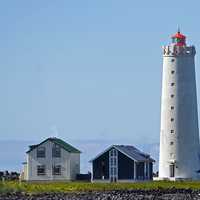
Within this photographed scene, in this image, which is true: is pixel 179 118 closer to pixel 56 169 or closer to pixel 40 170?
pixel 56 169

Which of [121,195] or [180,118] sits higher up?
[180,118]

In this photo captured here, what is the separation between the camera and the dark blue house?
69.1 m

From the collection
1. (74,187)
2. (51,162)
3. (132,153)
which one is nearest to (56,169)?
(51,162)

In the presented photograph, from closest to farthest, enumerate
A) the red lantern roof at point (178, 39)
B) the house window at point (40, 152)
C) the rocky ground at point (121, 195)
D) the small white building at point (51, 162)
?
1. the rocky ground at point (121, 195)
2. the small white building at point (51, 162)
3. the house window at point (40, 152)
4. the red lantern roof at point (178, 39)

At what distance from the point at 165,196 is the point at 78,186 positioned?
25.5ft

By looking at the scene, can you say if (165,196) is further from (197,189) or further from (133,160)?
(133,160)

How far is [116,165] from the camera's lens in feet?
227

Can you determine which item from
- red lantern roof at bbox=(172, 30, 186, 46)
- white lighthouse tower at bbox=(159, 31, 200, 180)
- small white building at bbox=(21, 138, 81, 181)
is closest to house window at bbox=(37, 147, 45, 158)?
small white building at bbox=(21, 138, 81, 181)

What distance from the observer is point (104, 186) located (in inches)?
2422

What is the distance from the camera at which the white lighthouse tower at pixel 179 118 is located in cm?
7031

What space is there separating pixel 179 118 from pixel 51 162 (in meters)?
8.45

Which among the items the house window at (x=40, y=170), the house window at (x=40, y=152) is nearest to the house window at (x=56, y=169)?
the house window at (x=40, y=170)

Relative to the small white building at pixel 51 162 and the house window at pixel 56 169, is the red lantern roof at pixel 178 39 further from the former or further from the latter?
the house window at pixel 56 169

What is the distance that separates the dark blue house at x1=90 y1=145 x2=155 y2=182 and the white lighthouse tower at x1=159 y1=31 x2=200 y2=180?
2.04m
